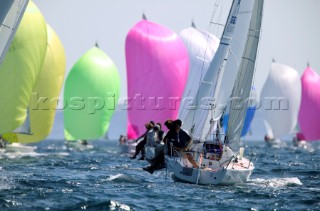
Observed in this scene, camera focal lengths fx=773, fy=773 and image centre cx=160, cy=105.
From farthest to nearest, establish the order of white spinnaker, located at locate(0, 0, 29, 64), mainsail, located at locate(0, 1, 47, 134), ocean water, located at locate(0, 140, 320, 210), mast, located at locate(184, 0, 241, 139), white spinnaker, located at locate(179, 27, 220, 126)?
white spinnaker, located at locate(179, 27, 220, 126)
mast, located at locate(184, 0, 241, 139)
mainsail, located at locate(0, 1, 47, 134)
white spinnaker, located at locate(0, 0, 29, 64)
ocean water, located at locate(0, 140, 320, 210)

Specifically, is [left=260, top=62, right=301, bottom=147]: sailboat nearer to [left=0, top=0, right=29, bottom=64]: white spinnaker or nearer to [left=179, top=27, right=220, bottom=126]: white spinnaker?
[left=179, top=27, right=220, bottom=126]: white spinnaker

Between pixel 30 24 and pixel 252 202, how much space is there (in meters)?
13.8

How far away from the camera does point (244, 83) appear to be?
25.0 metres

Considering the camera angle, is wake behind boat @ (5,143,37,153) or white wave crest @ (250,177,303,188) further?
wake behind boat @ (5,143,37,153)

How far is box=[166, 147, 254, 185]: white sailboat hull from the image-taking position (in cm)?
2109

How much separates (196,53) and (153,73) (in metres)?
4.65

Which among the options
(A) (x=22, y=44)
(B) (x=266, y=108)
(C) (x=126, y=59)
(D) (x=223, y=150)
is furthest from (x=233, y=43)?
(B) (x=266, y=108)

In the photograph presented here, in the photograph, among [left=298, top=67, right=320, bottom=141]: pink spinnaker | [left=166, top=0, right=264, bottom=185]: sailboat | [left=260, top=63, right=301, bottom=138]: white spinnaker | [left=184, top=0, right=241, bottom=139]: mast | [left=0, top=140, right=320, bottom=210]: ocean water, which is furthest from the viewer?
[left=260, top=63, right=301, bottom=138]: white spinnaker

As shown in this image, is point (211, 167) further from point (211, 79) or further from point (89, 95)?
point (89, 95)

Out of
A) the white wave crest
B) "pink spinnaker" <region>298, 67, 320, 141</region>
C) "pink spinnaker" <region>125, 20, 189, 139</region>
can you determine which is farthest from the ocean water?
"pink spinnaker" <region>298, 67, 320, 141</region>

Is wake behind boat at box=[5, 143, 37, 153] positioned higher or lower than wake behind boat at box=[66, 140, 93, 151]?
lower

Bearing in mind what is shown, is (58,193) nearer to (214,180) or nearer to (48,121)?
(214,180)

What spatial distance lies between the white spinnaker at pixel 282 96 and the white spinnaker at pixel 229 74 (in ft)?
143

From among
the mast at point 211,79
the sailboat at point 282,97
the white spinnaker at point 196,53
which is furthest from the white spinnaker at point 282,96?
the mast at point 211,79
